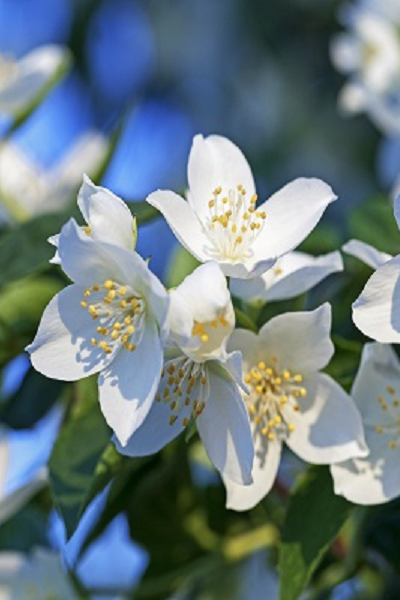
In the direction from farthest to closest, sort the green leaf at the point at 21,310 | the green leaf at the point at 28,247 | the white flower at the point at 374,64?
1. the white flower at the point at 374,64
2. the green leaf at the point at 21,310
3. the green leaf at the point at 28,247

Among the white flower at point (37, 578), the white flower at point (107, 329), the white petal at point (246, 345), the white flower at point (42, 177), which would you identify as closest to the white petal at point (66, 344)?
the white flower at point (107, 329)

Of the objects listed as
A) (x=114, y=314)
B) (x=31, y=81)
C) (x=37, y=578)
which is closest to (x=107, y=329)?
(x=114, y=314)

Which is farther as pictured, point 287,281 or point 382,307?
point 287,281

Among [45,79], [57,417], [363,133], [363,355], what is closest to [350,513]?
[363,355]

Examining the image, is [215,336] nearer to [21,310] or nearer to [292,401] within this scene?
[292,401]

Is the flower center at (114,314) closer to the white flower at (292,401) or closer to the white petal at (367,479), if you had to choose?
the white flower at (292,401)
